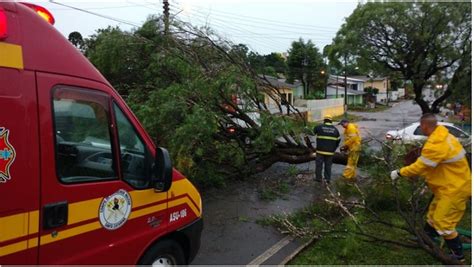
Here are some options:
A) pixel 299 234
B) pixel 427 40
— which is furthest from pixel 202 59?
pixel 427 40

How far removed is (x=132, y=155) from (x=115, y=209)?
44cm

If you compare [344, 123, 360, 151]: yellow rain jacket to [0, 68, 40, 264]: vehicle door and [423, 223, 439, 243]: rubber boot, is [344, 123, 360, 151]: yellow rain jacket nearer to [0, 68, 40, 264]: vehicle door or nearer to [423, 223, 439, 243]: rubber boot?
[423, 223, 439, 243]: rubber boot

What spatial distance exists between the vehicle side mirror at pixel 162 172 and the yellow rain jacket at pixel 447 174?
8.62 ft

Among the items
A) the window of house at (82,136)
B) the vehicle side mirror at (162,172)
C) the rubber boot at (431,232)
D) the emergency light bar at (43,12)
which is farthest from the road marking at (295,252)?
the emergency light bar at (43,12)

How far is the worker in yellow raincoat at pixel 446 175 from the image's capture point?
4207 millimetres

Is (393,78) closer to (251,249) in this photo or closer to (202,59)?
(202,59)

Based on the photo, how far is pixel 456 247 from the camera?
436cm

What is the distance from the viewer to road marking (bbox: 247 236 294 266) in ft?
15.8

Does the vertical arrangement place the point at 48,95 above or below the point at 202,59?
below

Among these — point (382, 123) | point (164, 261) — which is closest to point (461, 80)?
point (382, 123)

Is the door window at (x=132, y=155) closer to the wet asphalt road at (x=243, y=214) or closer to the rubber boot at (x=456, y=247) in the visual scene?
the wet asphalt road at (x=243, y=214)

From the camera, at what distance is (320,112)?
37.9 m

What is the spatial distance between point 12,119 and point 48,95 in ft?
0.91

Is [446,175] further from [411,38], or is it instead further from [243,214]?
[411,38]
